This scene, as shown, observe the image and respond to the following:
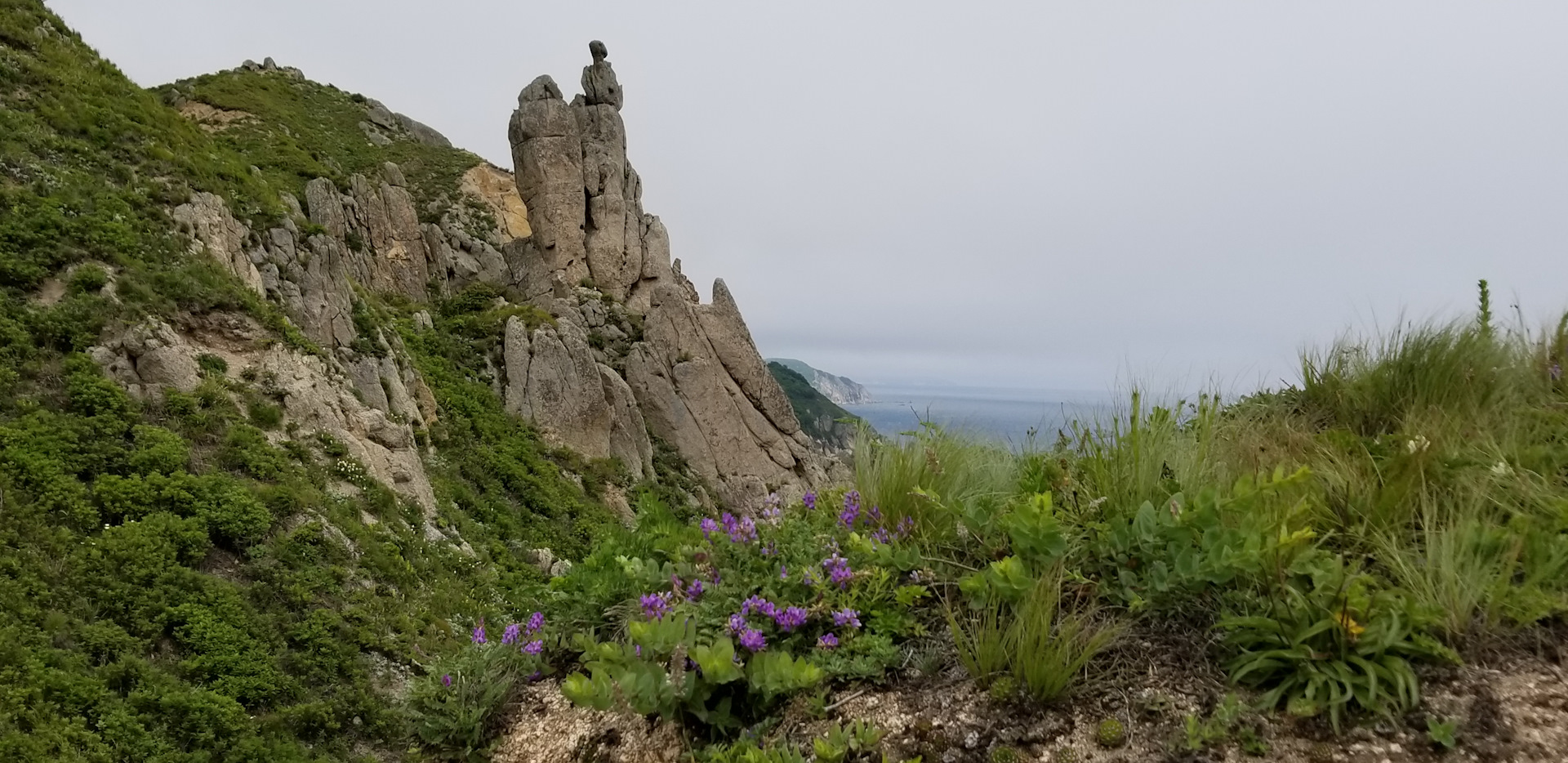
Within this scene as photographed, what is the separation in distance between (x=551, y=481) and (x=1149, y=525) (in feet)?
70.0

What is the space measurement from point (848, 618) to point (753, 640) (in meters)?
0.40

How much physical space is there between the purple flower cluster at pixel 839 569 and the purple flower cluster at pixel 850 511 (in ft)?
1.27

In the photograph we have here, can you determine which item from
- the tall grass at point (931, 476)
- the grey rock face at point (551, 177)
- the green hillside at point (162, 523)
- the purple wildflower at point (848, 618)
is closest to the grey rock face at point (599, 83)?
the grey rock face at point (551, 177)

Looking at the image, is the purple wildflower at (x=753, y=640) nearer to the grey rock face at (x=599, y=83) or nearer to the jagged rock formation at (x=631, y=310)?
the jagged rock formation at (x=631, y=310)

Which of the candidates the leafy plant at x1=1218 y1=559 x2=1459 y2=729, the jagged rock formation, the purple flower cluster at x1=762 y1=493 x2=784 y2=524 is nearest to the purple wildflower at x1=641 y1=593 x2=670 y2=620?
the purple flower cluster at x1=762 y1=493 x2=784 y2=524

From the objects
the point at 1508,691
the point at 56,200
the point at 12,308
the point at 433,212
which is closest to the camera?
the point at 1508,691

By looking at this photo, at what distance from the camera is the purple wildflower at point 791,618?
9.60 ft

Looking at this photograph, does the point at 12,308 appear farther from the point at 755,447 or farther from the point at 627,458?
the point at 755,447

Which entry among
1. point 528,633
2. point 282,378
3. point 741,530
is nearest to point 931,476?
point 741,530

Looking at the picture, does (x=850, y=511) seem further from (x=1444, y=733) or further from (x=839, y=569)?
(x=1444, y=733)

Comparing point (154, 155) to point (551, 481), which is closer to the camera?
point (154, 155)

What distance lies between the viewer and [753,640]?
2762 mm

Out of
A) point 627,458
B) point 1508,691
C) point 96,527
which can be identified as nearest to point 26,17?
point 96,527

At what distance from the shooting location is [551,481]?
22266 millimetres
